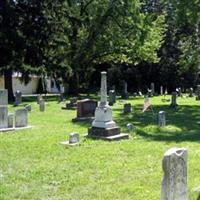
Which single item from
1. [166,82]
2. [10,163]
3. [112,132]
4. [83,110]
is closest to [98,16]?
[166,82]

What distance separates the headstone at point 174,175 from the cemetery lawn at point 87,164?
2.02 metres

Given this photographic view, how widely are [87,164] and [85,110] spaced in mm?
10378

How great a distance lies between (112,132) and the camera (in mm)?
14859

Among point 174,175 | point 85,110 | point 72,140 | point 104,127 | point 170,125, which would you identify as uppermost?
point 174,175

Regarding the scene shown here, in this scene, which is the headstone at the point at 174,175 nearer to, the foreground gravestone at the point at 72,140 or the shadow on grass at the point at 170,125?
the foreground gravestone at the point at 72,140

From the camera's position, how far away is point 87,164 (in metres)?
10.7

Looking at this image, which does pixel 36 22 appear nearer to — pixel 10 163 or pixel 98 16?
pixel 98 16

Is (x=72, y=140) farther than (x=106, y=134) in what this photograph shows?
No

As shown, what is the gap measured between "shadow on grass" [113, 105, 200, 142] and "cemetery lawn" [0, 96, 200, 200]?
33mm

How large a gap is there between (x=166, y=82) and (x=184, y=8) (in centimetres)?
2573

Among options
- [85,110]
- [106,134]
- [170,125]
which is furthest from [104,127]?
[85,110]

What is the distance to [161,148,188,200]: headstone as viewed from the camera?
5605 millimetres

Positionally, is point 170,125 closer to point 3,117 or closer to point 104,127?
point 104,127

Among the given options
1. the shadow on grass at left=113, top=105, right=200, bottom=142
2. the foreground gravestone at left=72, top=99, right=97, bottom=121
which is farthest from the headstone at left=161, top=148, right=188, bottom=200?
the foreground gravestone at left=72, top=99, right=97, bottom=121
